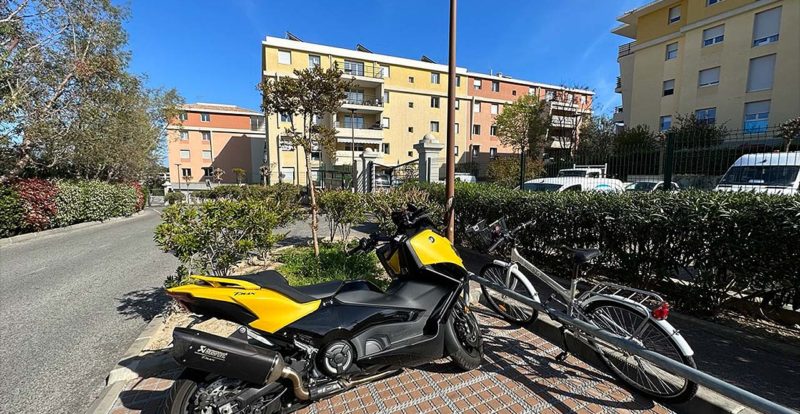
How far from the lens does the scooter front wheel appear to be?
2.65 meters

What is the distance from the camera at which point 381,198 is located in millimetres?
6828

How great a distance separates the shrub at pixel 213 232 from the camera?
370 centimetres

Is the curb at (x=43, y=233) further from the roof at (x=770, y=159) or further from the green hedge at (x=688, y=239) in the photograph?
the roof at (x=770, y=159)

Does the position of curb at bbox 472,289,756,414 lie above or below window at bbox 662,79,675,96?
below

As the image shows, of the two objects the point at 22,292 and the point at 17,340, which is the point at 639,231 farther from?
the point at 22,292

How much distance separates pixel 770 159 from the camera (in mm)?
6719

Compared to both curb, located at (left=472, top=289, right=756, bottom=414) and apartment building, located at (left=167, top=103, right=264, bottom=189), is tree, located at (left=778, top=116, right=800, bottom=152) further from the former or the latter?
apartment building, located at (left=167, top=103, right=264, bottom=189)

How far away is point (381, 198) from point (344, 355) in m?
4.76

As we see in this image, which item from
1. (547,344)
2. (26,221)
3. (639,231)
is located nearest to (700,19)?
(639,231)

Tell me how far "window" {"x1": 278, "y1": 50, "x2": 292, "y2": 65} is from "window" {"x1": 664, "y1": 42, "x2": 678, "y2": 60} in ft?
96.6

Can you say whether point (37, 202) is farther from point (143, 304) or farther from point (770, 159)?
point (770, 159)

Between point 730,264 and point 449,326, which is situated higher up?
point 730,264

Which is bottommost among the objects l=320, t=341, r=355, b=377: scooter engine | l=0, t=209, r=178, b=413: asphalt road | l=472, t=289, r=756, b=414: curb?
l=0, t=209, r=178, b=413: asphalt road

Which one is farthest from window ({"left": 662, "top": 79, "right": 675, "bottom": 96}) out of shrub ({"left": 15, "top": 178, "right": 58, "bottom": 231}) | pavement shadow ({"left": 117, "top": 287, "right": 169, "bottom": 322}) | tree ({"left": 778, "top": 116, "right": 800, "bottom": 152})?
shrub ({"left": 15, "top": 178, "right": 58, "bottom": 231})
